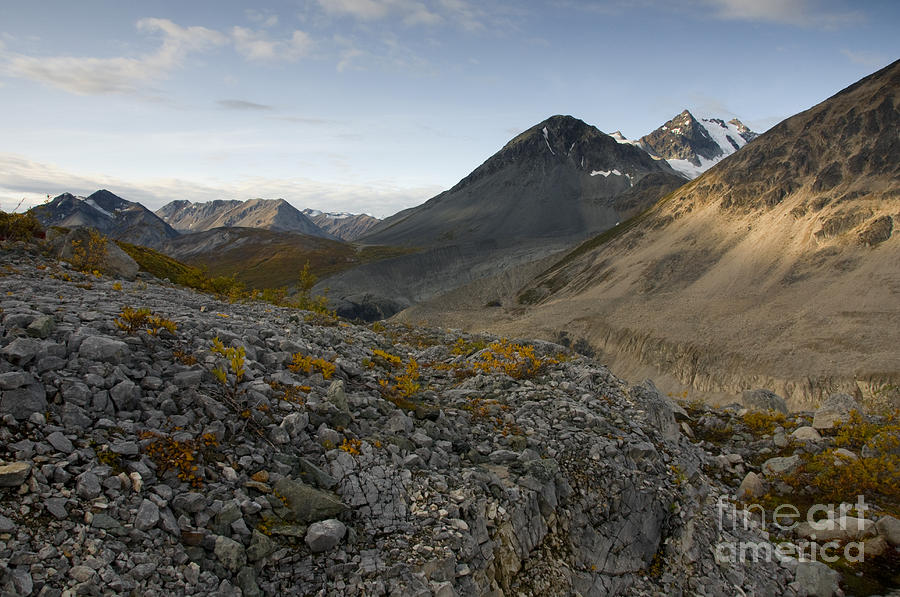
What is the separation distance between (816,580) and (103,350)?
45.3ft

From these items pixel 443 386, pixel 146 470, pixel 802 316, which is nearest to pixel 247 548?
pixel 146 470

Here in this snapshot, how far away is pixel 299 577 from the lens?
5.63 metres

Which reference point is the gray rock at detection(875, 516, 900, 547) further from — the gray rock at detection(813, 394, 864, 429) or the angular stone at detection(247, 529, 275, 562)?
the angular stone at detection(247, 529, 275, 562)

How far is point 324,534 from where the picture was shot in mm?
5965

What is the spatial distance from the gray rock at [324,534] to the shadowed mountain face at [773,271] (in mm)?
45888

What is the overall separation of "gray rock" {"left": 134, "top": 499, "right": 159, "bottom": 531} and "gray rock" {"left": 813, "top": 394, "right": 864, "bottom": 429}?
18.7 meters

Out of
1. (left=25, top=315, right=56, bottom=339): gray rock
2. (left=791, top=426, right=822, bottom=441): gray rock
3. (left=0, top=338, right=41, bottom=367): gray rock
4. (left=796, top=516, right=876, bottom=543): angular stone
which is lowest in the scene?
(left=796, top=516, right=876, bottom=543): angular stone

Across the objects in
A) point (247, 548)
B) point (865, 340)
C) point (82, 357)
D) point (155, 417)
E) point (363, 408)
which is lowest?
point (865, 340)

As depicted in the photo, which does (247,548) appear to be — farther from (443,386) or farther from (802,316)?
(802,316)

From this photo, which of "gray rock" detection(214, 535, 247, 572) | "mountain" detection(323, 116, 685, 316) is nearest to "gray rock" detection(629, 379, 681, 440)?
"gray rock" detection(214, 535, 247, 572)

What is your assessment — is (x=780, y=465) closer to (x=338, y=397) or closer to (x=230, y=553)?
(x=338, y=397)

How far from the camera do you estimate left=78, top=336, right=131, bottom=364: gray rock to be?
696 cm

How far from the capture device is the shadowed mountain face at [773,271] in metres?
44.2

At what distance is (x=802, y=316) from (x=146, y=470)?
60339 mm
